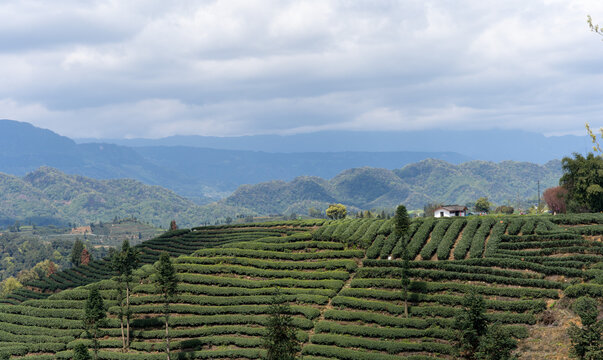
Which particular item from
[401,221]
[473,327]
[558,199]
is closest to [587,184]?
[558,199]

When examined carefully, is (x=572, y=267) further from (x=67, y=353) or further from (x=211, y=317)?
(x=67, y=353)

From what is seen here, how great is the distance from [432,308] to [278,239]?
105 feet

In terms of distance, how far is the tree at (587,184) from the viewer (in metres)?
84.0

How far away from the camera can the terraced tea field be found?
55469mm

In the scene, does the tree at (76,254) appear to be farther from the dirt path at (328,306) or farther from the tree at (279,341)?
the tree at (279,341)

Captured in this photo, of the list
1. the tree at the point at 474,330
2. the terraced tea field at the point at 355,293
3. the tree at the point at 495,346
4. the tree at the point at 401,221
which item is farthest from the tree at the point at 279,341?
the tree at the point at 401,221

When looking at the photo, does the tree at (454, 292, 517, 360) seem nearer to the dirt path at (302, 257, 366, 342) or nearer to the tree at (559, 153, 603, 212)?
the dirt path at (302, 257, 366, 342)

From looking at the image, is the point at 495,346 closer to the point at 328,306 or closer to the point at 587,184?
the point at 328,306

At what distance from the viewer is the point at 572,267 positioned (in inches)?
2370

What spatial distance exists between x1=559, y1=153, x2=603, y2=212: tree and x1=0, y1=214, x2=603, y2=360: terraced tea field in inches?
489

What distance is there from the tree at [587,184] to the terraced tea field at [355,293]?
40.8 ft

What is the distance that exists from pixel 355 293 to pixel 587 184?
1885 inches

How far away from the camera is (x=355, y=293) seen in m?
64.1

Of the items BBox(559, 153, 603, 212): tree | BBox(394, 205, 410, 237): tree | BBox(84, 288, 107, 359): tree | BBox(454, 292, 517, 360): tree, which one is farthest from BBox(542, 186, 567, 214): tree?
BBox(84, 288, 107, 359): tree
